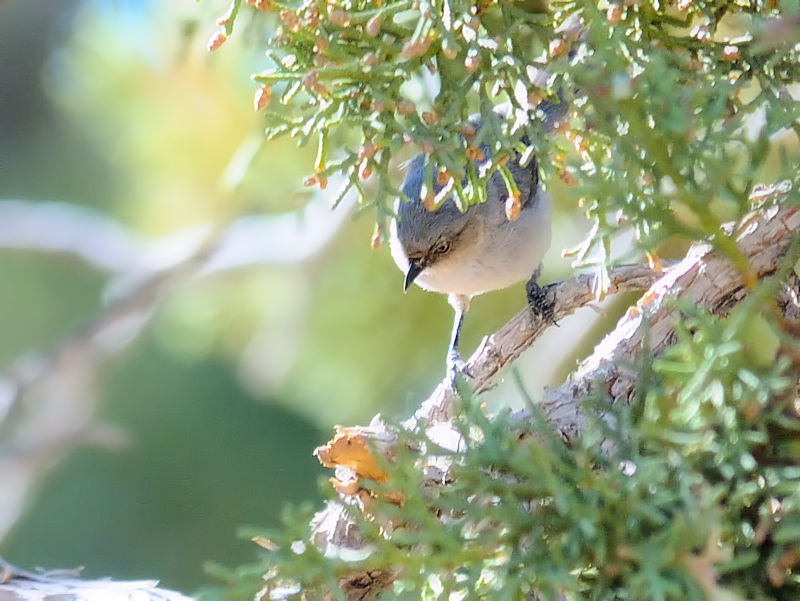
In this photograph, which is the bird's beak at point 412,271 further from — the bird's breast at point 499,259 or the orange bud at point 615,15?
the orange bud at point 615,15

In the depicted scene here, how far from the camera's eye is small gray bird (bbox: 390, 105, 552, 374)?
2309 mm

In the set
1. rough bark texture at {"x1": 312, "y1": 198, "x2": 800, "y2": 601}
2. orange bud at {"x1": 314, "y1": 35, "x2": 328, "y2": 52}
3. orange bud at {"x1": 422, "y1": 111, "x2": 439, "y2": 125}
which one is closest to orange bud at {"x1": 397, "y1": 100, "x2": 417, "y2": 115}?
orange bud at {"x1": 422, "y1": 111, "x2": 439, "y2": 125}

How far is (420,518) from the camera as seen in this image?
107cm

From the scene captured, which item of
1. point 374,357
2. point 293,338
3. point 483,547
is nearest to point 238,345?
point 293,338

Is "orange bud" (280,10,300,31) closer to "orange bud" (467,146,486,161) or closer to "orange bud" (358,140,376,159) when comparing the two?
"orange bud" (358,140,376,159)

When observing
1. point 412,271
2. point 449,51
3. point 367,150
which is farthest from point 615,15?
point 412,271

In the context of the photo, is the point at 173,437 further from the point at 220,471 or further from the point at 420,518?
the point at 420,518

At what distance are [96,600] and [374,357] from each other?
1380mm

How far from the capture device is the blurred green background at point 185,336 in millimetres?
2797

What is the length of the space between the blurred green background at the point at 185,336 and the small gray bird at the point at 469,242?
279 millimetres

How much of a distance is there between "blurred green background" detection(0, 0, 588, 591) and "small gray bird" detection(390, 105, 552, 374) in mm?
279

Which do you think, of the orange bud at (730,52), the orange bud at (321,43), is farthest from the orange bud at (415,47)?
the orange bud at (730,52)

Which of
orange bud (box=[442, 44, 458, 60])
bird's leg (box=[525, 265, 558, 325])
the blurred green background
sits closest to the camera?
orange bud (box=[442, 44, 458, 60])

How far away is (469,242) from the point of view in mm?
2365
